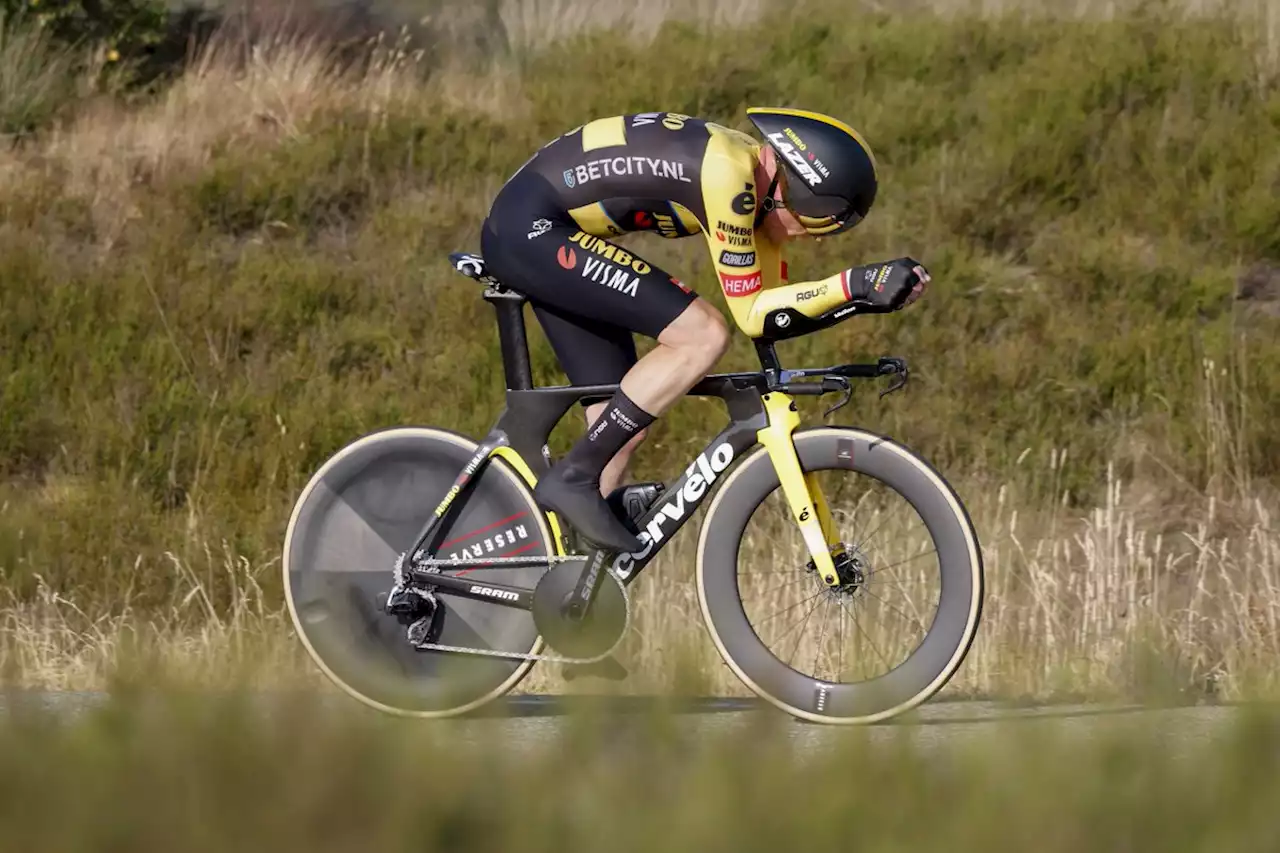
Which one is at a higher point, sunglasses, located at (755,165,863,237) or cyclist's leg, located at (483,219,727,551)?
Result: sunglasses, located at (755,165,863,237)

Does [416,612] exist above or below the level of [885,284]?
below

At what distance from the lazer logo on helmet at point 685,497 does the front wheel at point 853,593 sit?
0.26 ft

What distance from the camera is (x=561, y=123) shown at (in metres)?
13.3

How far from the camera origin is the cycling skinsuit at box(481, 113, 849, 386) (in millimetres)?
5559

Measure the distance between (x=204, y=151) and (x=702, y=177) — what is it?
26.6ft

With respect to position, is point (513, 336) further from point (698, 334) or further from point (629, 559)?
point (629, 559)

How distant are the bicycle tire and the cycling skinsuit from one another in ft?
1.75

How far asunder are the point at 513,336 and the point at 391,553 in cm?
73

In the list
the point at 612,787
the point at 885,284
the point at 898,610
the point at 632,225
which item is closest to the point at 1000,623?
the point at 898,610

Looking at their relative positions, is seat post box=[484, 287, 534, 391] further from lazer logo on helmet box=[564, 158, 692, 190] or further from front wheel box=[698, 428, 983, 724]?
front wheel box=[698, 428, 983, 724]

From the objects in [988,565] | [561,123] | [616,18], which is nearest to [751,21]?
[616,18]

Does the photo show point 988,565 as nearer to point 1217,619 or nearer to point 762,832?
point 1217,619

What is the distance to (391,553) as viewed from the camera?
608 cm

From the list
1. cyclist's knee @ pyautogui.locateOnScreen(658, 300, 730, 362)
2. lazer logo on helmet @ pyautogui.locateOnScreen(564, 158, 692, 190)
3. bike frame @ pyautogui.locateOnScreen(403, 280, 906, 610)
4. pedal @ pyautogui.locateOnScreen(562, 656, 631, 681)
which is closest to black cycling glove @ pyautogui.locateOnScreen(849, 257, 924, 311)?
bike frame @ pyautogui.locateOnScreen(403, 280, 906, 610)
